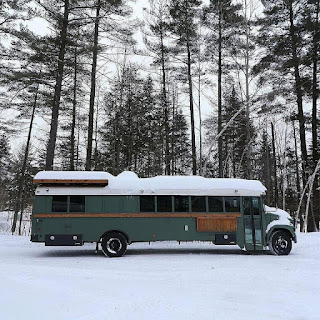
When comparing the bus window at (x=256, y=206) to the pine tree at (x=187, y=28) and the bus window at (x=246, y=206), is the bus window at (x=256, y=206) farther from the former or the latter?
the pine tree at (x=187, y=28)

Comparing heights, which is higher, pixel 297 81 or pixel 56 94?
pixel 297 81

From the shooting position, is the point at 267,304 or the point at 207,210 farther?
the point at 207,210

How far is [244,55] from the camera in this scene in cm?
1962

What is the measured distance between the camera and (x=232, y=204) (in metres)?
11.4

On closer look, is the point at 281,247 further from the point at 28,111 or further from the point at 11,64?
the point at 28,111

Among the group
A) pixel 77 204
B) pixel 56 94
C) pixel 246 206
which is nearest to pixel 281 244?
pixel 246 206

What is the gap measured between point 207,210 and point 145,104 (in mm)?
17585

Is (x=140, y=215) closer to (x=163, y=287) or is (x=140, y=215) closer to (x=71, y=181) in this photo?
(x=71, y=181)

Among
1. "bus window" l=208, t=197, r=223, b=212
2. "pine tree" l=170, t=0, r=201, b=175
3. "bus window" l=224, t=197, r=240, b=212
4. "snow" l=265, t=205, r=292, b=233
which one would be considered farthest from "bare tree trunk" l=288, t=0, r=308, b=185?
"bus window" l=208, t=197, r=223, b=212

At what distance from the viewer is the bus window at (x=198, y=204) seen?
36.9ft

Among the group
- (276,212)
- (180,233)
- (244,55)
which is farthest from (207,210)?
(244,55)

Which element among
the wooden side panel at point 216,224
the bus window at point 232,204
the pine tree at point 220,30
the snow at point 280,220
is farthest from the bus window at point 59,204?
the pine tree at point 220,30

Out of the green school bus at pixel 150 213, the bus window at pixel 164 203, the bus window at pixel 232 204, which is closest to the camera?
the green school bus at pixel 150 213

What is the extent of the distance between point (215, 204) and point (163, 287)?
220 inches
